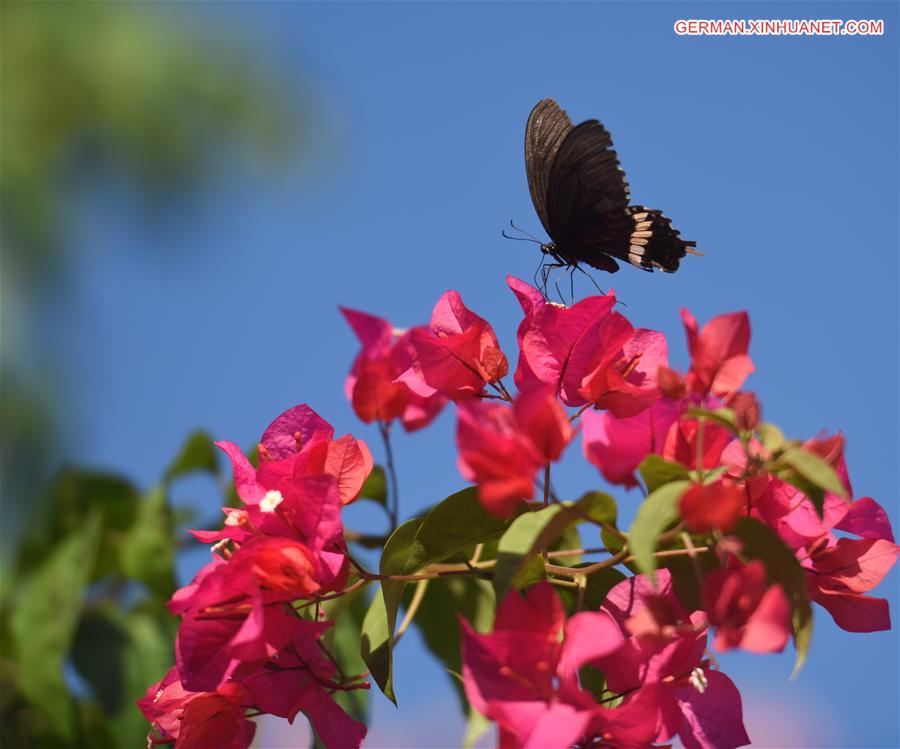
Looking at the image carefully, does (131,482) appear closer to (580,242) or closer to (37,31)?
(580,242)

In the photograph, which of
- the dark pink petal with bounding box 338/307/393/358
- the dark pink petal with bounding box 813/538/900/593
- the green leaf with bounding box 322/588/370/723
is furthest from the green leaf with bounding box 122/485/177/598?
the dark pink petal with bounding box 813/538/900/593

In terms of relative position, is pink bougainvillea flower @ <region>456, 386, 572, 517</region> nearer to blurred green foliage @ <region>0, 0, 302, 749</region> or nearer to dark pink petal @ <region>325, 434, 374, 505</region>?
dark pink petal @ <region>325, 434, 374, 505</region>

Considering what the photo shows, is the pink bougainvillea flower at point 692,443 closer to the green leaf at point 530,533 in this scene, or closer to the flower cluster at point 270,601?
the green leaf at point 530,533

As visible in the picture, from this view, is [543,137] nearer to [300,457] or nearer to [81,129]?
[300,457]

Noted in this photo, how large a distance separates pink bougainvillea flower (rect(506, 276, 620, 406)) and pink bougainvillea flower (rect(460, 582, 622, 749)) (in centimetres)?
23

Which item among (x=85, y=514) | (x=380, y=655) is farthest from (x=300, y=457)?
(x=85, y=514)

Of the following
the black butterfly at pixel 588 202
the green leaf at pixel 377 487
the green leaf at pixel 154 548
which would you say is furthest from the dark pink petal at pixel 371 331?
the green leaf at pixel 154 548

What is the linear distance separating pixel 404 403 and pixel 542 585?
0.58 meters

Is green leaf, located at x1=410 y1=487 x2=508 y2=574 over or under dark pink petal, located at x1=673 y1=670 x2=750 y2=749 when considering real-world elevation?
over

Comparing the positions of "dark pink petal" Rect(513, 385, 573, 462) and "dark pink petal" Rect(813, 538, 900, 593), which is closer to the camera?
"dark pink petal" Rect(513, 385, 573, 462)

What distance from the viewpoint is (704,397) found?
73 centimetres

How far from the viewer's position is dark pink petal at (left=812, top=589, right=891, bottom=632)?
77 cm

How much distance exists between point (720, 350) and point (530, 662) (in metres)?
0.26

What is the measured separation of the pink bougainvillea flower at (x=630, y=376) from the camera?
0.77m
